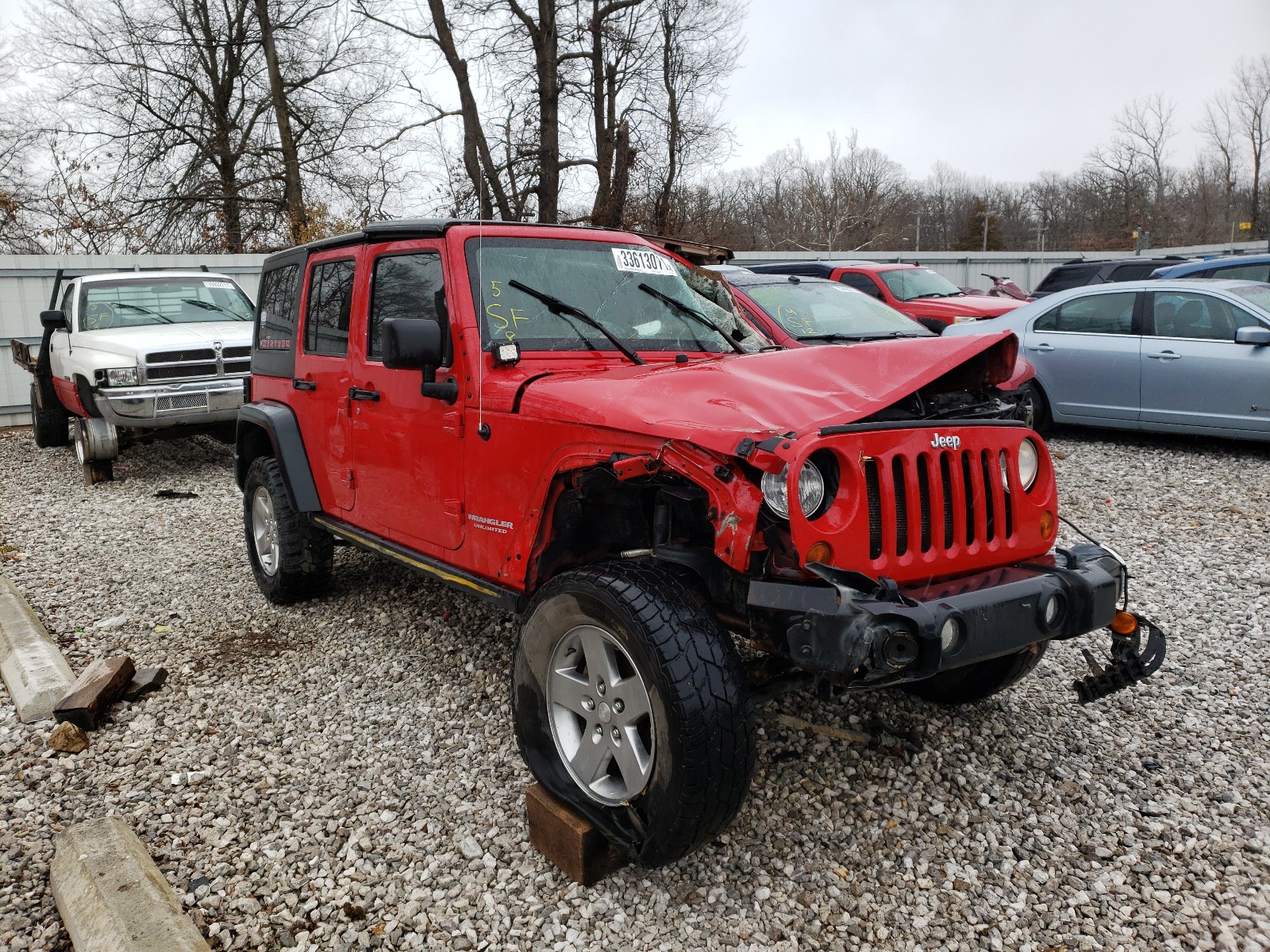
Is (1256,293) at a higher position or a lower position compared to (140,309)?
lower

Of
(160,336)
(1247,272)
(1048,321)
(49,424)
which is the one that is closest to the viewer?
(1048,321)

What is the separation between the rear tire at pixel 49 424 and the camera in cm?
1119

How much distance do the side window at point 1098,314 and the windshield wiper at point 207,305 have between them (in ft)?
28.8

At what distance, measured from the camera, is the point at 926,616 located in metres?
2.39

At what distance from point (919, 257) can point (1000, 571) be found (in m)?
22.5

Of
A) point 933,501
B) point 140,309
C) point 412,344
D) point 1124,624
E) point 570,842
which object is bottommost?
point 570,842

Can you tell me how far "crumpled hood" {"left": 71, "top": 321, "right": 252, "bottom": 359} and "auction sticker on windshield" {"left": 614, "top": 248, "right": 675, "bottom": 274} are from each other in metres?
6.65

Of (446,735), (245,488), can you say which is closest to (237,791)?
(446,735)

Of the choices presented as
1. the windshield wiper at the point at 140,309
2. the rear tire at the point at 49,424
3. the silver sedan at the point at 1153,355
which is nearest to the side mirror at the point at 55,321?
the windshield wiper at the point at 140,309

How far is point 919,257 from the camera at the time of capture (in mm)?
23562

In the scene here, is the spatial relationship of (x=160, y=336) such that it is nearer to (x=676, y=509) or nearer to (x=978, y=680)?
(x=676, y=509)

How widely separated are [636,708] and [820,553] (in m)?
0.70

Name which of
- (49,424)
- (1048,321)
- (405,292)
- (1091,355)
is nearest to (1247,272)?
(1048,321)

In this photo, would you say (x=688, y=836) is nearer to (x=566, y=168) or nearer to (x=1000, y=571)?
(x=1000, y=571)
